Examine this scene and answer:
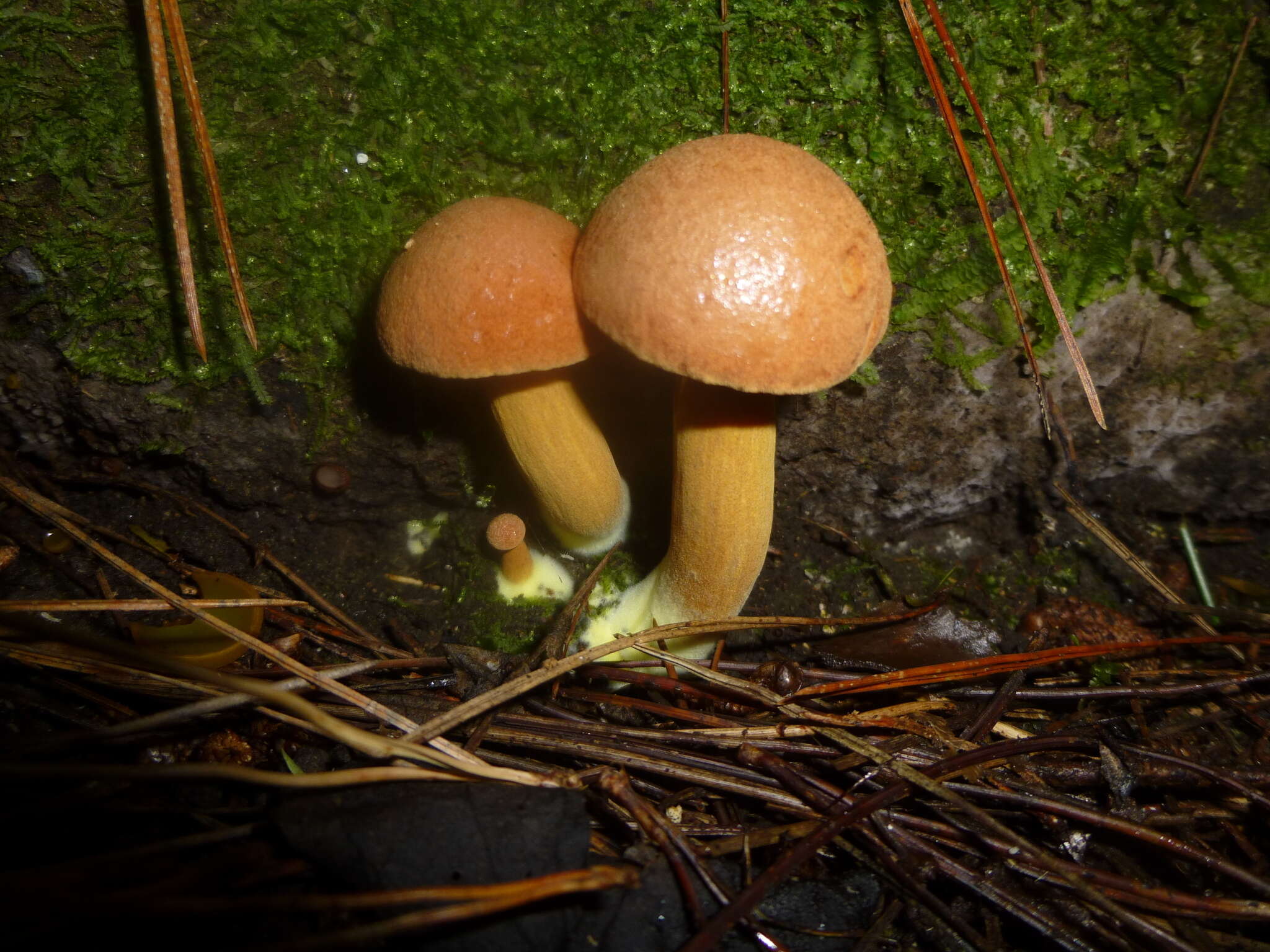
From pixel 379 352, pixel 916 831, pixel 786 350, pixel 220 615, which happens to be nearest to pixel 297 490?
pixel 220 615

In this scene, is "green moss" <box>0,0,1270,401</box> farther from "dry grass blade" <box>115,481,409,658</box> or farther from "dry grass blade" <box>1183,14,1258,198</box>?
"dry grass blade" <box>115,481,409,658</box>

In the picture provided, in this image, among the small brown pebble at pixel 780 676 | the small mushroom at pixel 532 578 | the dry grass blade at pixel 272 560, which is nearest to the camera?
the small brown pebble at pixel 780 676

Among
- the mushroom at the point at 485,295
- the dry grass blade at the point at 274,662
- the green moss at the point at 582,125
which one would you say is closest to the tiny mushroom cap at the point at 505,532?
the dry grass blade at the point at 274,662

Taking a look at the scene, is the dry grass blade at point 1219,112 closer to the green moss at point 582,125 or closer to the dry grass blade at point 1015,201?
the green moss at point 582,125

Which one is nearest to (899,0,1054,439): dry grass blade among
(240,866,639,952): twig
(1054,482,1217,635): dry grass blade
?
(1054,482,1217,635): dry grass blade

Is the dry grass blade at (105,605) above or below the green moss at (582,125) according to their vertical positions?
below

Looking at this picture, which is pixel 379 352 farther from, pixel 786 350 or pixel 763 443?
pixel 786 350
